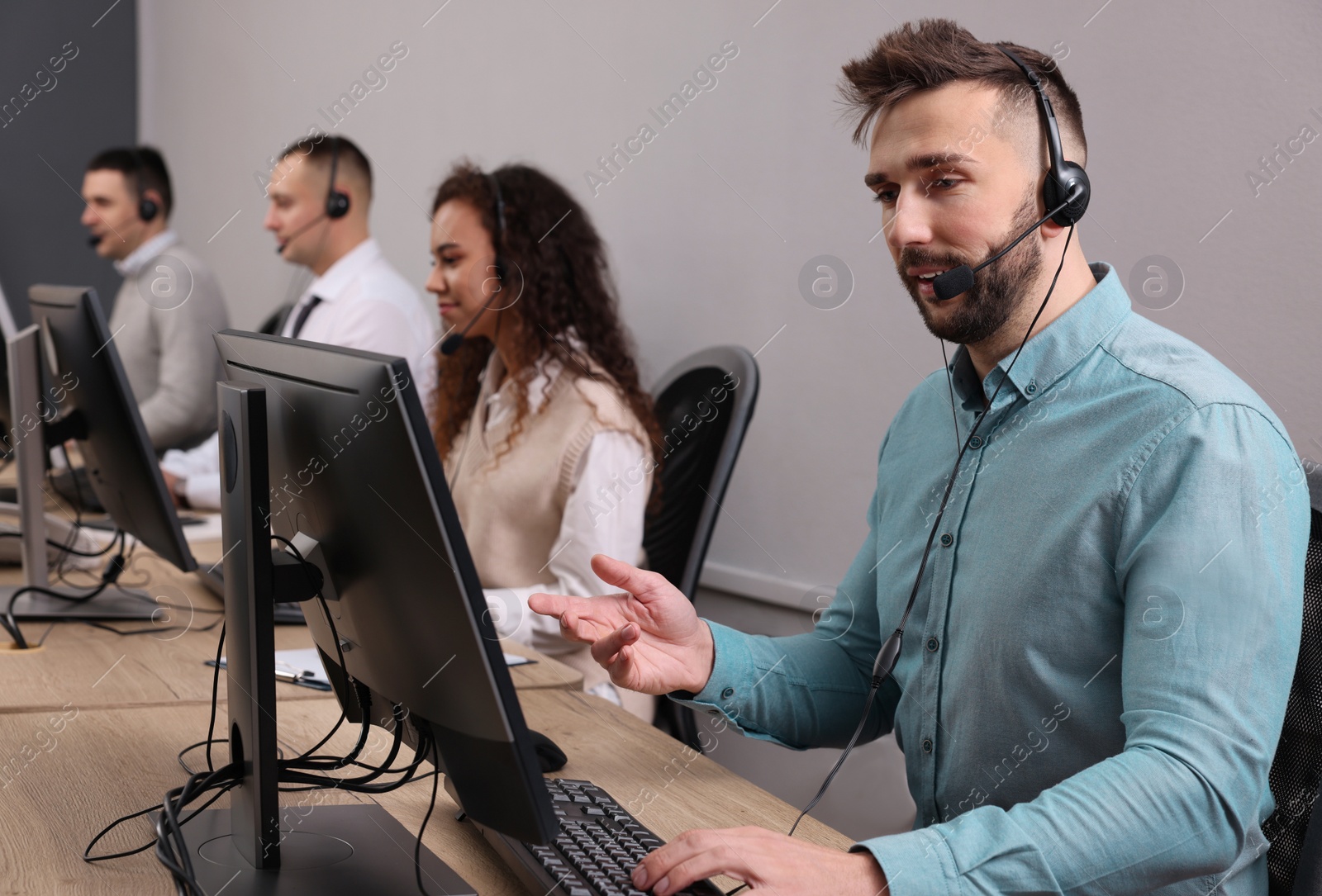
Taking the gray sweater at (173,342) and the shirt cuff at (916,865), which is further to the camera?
the gray sweater at (173,342)

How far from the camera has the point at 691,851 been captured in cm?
76

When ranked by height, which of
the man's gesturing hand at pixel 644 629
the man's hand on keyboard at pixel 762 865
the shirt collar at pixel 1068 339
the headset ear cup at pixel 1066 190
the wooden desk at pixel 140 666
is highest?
the headset ear cup at pixel 1066 190

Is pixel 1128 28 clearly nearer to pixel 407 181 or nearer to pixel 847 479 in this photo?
pixel 847 479

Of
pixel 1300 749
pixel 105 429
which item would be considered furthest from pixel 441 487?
pixel 105 429

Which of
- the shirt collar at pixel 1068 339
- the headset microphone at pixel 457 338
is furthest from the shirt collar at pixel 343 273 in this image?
the shirt collar at pixel 1068 339

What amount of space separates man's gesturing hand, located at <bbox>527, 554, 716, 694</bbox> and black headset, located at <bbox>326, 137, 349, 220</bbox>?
234 centimetres

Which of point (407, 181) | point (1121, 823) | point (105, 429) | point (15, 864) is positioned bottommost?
point (15, 864)

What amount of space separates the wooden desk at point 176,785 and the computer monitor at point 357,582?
62mm

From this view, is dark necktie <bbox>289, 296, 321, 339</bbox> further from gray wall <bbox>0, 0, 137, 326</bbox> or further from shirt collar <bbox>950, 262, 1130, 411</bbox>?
gray wall <bbox>0, 0, 137, 326</bbox>

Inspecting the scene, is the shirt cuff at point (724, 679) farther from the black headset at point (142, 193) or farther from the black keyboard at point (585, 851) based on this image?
the black headset at point (142, 193)

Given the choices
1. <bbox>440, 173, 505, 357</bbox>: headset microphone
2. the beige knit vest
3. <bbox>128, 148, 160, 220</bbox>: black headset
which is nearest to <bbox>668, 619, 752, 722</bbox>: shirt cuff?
the beige knit vest

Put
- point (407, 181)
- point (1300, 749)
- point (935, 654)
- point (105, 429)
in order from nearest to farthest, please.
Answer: point (1300, 749), point (935, 654), point (105, 429), point (407, 181)

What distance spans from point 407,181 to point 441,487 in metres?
2.90

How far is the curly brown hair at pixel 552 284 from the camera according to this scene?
6.49ft
